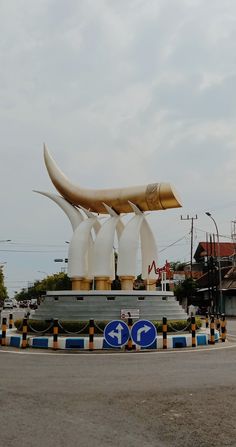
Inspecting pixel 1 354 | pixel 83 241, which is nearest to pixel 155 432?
pixel 1 354

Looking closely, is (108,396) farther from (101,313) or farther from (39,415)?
(101,313)

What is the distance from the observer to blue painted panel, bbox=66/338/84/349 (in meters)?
15.5

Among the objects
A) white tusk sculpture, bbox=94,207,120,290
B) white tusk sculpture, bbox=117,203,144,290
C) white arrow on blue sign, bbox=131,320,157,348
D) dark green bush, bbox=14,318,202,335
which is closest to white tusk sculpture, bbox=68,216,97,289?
white tusk sculpture, bbox=94,207,120,290

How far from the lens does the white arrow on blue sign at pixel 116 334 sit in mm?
14836

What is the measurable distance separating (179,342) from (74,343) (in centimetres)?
340

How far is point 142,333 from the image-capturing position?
15.0 m

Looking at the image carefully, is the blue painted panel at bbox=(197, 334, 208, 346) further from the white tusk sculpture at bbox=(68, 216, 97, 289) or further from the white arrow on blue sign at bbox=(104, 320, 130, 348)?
the white tusk sculpture at bbox=(68, 216, 97, 289)

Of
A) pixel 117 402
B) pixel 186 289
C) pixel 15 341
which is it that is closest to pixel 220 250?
pixel 186 289

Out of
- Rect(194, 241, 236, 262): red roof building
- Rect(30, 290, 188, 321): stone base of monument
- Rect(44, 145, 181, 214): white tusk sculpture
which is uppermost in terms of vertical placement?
Rect(194, 241, 236, 262): red roof building

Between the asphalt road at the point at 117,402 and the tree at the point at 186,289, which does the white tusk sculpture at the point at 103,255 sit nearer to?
the asphalt road at the point at 117,402

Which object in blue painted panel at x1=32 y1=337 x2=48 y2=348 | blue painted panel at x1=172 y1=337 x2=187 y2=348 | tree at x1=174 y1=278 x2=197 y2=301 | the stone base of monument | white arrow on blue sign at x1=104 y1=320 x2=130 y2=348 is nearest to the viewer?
white arrow on blue sign at x1=104 y1=320 x2=130 y2=348

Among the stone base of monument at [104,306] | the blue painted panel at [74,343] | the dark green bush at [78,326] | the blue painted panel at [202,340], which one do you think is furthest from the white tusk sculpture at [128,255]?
the blue painted panel at [74,343]

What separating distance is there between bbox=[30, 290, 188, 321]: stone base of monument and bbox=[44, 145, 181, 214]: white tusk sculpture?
386 cm

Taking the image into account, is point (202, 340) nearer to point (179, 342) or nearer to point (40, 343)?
point (179, 342)
